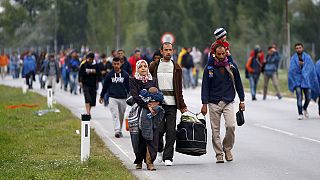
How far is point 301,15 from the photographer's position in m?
67.4

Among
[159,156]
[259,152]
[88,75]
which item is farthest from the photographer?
[88,75]

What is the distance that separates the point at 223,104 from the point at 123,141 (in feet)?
14.3

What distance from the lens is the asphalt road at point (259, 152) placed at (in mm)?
13141

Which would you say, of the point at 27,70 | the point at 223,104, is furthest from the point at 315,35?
the point at 223,104

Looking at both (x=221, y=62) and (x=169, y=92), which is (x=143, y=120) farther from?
(x=221, y=62)

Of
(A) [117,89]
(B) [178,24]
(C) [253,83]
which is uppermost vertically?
(B) [178,24]

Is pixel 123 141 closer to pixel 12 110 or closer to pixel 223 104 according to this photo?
pixel 223 104

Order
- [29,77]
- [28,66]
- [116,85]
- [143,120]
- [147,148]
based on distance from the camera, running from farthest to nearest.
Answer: [29,77]
[28,66]
[116,85]
[147,148]
[143,120]

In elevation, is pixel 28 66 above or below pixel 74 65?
below

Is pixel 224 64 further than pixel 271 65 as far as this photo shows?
No

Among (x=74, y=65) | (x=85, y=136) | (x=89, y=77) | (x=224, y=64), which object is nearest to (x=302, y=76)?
(x=89, y=77)

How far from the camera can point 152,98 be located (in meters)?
13.7

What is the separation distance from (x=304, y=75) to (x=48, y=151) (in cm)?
870

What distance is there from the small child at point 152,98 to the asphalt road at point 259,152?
0.86 metres
